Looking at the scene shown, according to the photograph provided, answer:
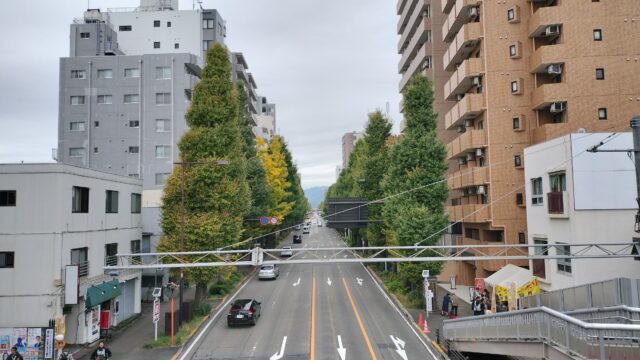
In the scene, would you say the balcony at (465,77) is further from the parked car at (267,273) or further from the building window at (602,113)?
the parked car at (267,273)

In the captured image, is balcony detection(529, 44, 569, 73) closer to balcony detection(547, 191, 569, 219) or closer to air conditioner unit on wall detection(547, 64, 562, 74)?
air conditioner unit on wall detection(547, 64, 562, 74)

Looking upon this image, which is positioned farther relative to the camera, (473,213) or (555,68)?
(473,213)

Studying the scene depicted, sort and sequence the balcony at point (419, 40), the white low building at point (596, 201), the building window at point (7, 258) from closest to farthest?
1. the building window at point (7, 258)
2. the white low building at point (596, 201)
3. the balcony at point (419, 40)

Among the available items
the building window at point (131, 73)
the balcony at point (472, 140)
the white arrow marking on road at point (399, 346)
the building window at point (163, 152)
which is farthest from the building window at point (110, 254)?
the building window at point (131, 73)

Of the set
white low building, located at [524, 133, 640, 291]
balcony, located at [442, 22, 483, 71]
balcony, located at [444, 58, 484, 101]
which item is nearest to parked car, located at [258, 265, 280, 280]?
balcony, located at [444, 58, 484, 101]

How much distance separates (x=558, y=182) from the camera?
22344mm

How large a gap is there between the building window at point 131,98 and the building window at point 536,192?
39.2 meters

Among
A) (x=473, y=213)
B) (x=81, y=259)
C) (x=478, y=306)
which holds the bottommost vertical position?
(x=478, y=306)

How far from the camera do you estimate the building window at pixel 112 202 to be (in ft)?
81.1

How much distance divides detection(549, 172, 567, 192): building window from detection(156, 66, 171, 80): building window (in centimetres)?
Result: 3865

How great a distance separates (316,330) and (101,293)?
1055cm

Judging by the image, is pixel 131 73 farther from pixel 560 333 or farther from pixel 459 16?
pixel 560 333

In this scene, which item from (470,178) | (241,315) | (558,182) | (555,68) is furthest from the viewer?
(470,178)

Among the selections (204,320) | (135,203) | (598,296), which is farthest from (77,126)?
(598,296)
